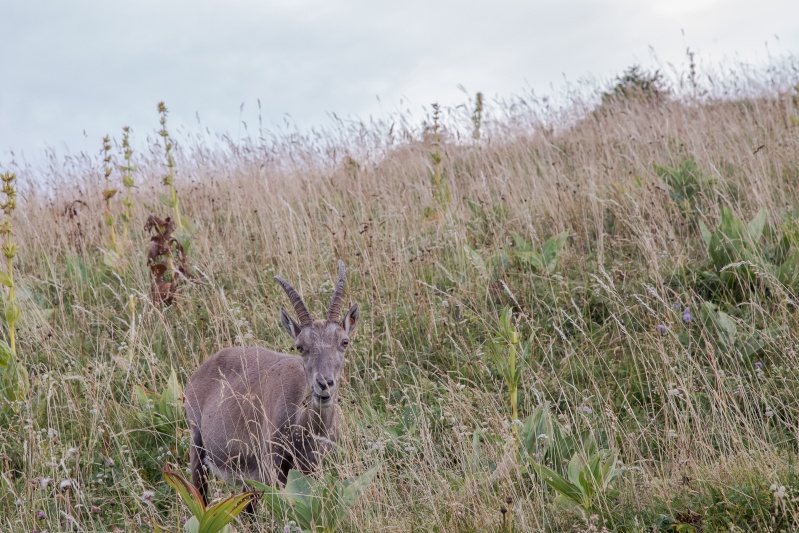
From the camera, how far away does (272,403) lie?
5391 mm

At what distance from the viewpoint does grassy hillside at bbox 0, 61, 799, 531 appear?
4.28m

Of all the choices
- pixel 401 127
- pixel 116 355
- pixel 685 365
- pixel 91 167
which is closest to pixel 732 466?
pixel 685 365

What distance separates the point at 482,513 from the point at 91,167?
35.0ft

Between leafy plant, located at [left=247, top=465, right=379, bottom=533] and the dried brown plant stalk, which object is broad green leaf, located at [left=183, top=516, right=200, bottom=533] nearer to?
leafy plant, located at [left=247, top=465, right=379, bottom=533]

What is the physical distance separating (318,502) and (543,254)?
11.9 feet

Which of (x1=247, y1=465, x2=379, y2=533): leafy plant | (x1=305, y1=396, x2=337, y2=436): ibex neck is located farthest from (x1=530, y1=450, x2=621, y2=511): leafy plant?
(x1=305, y1=396, x2=337, y2=436): ibex neck

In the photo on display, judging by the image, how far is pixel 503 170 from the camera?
31.8ft

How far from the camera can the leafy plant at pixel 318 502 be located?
3990 mm

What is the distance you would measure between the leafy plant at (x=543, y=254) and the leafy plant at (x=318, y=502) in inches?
129

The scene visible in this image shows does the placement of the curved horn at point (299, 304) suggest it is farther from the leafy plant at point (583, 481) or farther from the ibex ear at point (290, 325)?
the leafy plant at point (583, 481)

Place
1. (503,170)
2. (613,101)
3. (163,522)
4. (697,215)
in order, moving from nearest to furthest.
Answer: (163,522), (697,215), (503,170), (613,101)

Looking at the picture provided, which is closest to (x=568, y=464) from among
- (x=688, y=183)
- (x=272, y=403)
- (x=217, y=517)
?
(x=217, y=517)

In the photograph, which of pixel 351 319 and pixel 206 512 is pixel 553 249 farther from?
pixel 206 512

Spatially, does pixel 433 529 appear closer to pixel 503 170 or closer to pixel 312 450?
pixel 312 450
